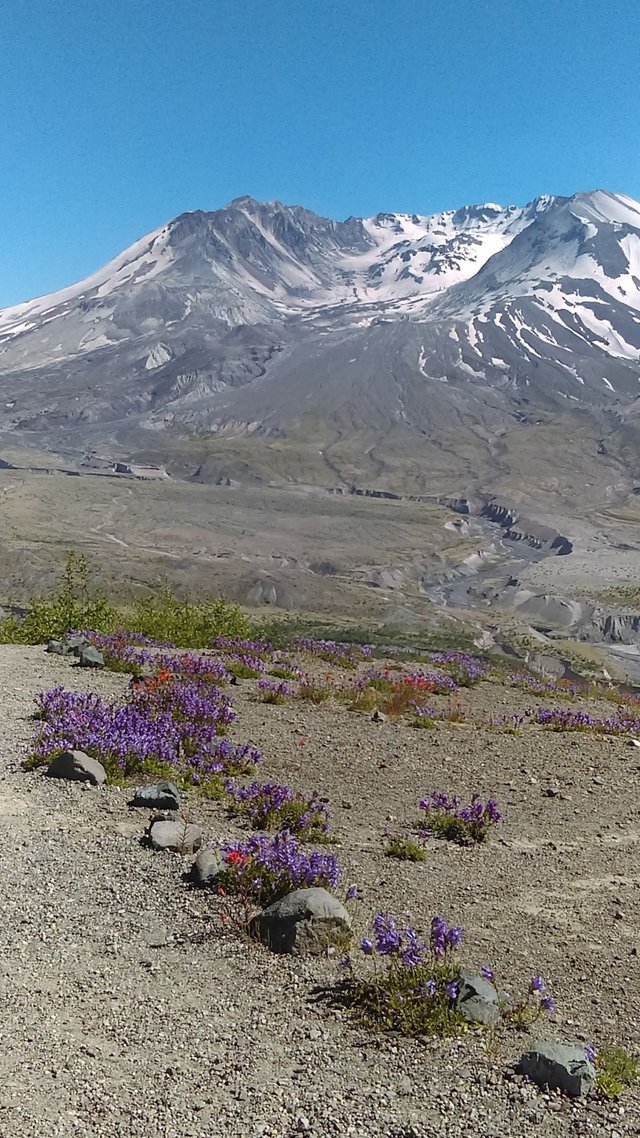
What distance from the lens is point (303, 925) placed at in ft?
16.5

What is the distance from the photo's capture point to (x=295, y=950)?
496 centimetres

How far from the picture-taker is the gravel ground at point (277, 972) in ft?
12.0

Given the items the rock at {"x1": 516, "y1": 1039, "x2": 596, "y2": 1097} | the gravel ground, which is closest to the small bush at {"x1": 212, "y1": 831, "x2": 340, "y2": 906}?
the gravel ground

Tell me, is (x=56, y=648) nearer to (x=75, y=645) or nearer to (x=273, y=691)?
(x=75, y=645)

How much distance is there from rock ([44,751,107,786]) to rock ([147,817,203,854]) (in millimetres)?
1098

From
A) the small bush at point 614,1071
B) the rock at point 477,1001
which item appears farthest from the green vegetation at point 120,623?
the small bush at point 614,1071

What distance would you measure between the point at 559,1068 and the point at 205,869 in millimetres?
2671

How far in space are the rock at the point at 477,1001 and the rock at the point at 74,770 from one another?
4.04 metres

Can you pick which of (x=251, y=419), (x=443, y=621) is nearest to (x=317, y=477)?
(x=251, y=419)

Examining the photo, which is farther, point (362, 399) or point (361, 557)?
point (362, 399)

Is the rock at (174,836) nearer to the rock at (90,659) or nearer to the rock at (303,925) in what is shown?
the rock at (303,925)

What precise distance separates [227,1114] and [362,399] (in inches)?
7717

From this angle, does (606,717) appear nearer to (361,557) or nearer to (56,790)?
(56,790)

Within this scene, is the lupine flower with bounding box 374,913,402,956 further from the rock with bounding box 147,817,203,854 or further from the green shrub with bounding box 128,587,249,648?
the green shrub with bounding box 128,587,249,648
